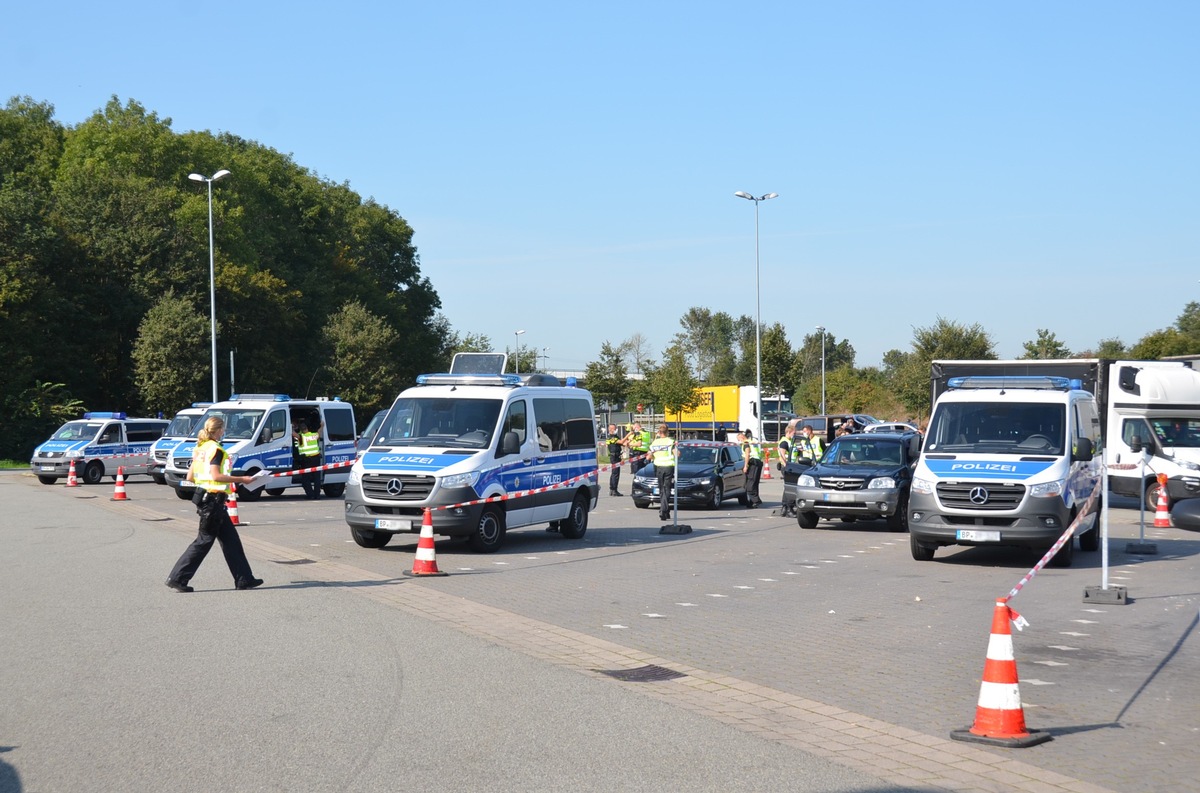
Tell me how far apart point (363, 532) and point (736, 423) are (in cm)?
4605

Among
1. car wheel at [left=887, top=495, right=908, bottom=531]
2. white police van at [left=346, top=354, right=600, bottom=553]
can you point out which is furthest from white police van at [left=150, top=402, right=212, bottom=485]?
car wheel at [left=887, top=495, right=908, bottom=531]

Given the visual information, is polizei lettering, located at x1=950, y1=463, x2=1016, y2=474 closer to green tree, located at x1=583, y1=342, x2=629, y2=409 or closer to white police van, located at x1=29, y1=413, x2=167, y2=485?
white police van, located at x1=29, y1=413, x2=167, y2=485

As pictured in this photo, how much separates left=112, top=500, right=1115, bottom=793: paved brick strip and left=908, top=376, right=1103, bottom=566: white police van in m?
6.51

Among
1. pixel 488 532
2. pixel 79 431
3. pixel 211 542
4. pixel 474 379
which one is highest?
pixel 474 379

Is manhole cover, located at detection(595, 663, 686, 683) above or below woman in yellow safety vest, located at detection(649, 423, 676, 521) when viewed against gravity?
below

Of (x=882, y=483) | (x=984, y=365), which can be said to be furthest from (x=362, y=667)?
(x=984, y=365)

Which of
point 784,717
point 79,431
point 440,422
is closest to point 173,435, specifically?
point 79,431

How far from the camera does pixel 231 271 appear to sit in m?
58.5

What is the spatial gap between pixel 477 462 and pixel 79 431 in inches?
933

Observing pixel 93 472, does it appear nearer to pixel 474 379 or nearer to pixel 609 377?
pixel 474 379

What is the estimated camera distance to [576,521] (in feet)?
62.8

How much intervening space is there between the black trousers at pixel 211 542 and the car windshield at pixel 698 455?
14669mm

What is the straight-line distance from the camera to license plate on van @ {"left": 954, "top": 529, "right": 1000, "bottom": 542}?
49.1ft

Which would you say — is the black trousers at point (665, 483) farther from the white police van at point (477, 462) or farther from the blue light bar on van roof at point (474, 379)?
the blue light bar on van roof at point (474, 379)
